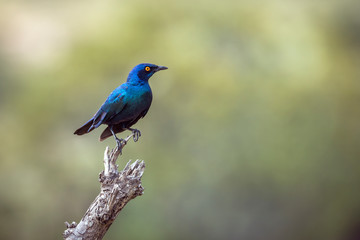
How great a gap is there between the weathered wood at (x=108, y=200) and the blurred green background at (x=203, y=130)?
8.49m

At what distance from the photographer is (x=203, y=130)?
560 inches

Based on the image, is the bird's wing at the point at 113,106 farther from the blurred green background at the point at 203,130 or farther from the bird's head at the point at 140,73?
the blurred green background at the point at 203,130

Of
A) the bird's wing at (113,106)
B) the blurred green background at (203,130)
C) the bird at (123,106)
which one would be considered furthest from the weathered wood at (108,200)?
the blurred green background at (203,130)

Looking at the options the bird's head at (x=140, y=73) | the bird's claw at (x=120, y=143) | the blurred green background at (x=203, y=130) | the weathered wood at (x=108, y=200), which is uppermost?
the blurred green background at (x=203, y=130)

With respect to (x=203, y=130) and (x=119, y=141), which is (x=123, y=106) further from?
(x=203, y=130)

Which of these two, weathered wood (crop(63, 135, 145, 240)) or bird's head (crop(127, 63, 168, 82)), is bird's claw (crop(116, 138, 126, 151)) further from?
bird's head (crop(127, 63, 168, 82))

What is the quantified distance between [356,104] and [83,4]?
9.24 metres

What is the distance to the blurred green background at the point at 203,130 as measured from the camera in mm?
14070

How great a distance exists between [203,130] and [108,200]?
939cm

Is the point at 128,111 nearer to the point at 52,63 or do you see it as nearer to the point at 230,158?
the point at 230,158

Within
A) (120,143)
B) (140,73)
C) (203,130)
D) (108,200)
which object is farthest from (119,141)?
(203,130)

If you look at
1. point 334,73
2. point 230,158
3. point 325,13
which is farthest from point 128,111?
point 325,13

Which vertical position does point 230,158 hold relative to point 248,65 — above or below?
below

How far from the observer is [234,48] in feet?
47.6
